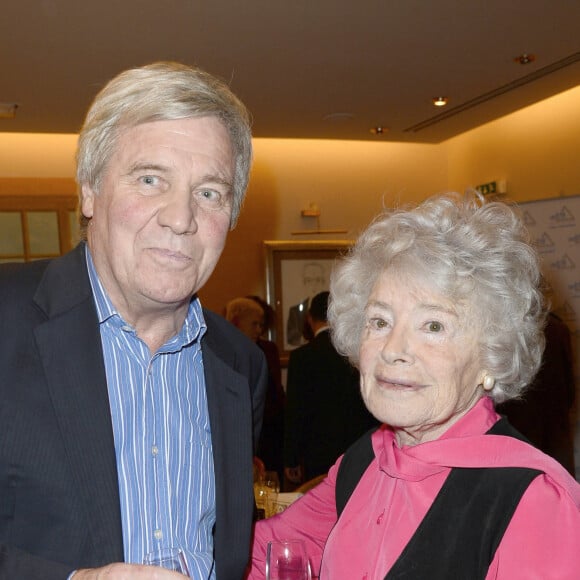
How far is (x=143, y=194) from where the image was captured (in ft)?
5.67

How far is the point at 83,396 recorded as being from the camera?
1623 millimetres

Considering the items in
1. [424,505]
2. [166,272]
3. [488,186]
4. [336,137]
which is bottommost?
[424,505]

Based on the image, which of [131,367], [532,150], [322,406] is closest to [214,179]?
[131,367]

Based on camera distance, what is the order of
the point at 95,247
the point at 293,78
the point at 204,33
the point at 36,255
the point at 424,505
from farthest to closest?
the point at 36,255 → the point at 293,78 → the point at 204,33 → the point at 95,247 → the point at 424,505

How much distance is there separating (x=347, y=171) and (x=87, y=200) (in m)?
7.58

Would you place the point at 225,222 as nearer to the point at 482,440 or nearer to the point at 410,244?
the point at 410,244

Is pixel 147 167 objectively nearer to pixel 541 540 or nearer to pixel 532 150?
pixel 541 540

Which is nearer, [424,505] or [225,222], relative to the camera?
[424,505]

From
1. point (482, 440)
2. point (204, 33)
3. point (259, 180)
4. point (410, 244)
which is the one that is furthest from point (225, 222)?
point (259, 180)

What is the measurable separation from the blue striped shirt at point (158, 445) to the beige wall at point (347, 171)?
20.1 feet

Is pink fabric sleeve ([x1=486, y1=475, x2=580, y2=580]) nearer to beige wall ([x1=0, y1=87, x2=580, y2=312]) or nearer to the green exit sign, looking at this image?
beige wall ([x1=0, y1=87, x2=580, y2=312])

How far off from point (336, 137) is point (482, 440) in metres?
7.31

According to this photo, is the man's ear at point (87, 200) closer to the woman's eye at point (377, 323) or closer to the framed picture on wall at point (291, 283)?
the woman's eye at point (377, 323)

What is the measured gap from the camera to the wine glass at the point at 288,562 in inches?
64.1
